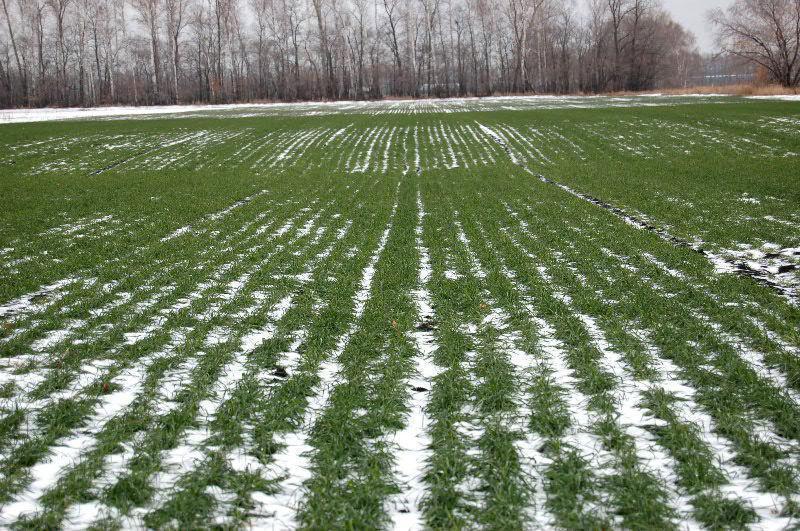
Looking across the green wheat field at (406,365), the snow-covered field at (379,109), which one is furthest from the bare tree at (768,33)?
the green wheat field at (406,365)

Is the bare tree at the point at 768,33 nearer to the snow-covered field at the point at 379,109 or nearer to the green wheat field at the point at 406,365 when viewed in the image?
the snow-covered field at the point at 379,109

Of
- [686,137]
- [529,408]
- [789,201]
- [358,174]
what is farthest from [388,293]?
[686,137]

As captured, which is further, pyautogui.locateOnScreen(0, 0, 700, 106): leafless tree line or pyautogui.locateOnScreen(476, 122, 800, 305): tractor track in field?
pyautogui.locateOnScreen(0, 0, 700, 106): leafless tree line

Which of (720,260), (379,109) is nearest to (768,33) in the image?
(379,109)

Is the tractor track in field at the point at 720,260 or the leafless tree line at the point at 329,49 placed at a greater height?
the leafless tree line at the point at 329,49

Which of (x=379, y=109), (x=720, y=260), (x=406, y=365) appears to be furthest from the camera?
(x=379, y=109)

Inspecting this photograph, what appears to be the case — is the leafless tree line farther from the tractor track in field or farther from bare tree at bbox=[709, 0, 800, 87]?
the tractor track in field

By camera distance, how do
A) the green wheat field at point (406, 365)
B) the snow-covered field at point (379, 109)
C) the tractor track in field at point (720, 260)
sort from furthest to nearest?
the snow-covered field at point (379, 109) < the tractor track in field at point (720, 260) < the green wheat field at point (406, 365)

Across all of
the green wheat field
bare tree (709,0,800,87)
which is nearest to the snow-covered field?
bare tree (709,0,800,87)

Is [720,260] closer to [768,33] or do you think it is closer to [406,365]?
[406,365]

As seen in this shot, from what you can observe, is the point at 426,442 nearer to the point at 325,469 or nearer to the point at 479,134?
the point at 325,469

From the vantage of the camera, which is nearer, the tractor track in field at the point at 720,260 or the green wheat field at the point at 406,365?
the green wheat field at the point at 406,365

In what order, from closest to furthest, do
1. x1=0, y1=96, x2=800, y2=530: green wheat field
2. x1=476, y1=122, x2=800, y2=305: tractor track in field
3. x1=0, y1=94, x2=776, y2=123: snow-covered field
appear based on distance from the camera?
x1=0, y1=96, x2=800, y2=530: green wheat field → x1=476, y1=122, x2=800, y2=305: tractor track in field → x1=0, y1=94, x2=776, y2=123: snow-covered field

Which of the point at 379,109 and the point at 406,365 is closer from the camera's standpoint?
the point at 406,365
